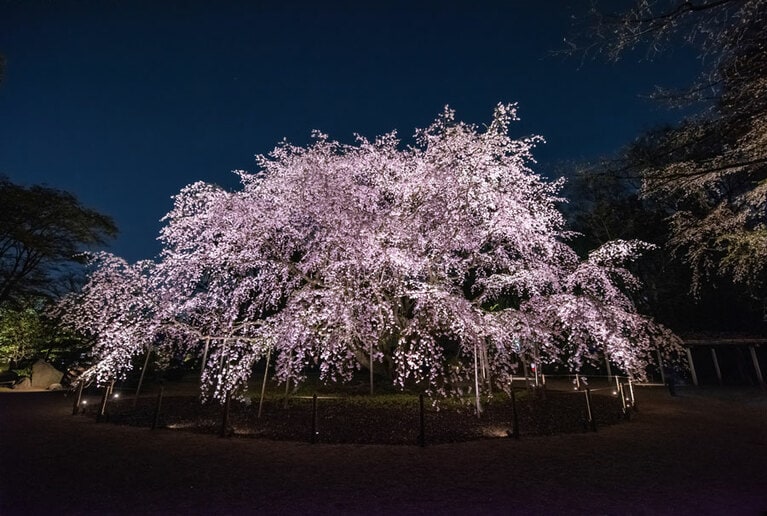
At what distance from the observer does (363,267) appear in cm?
1077

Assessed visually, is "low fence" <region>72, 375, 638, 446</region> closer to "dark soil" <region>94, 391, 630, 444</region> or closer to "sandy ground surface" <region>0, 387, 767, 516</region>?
"dark soil" <region>94, 391, 630, 444</region>

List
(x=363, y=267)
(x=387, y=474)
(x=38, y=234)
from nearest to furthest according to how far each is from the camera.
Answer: (x=387, y=474) → (x=363, y=267) → (x=38, y=234)

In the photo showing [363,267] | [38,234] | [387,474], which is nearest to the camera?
[387,474]

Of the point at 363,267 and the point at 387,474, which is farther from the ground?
the point at 363,267

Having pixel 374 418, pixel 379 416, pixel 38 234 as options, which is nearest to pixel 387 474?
pixel 374 418

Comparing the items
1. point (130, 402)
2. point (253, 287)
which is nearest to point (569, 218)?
point (253, 287)

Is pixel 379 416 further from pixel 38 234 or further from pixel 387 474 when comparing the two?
pixel 38 234

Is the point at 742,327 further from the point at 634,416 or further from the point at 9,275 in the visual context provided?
the point at 9,275

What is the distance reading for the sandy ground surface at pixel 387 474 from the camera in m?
4.88

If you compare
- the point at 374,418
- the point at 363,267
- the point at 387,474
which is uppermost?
the point at 363,267

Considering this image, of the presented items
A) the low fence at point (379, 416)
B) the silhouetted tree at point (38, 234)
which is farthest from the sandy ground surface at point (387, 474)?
the silhouetted tree at point (38, 234)

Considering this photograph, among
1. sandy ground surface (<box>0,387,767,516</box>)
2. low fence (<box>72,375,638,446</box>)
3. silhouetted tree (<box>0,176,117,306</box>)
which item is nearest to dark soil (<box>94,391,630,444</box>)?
low fence (<box>72,375,638,446</box>)

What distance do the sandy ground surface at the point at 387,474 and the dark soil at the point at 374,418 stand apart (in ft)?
2.13

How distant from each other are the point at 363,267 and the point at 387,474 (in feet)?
18.4
